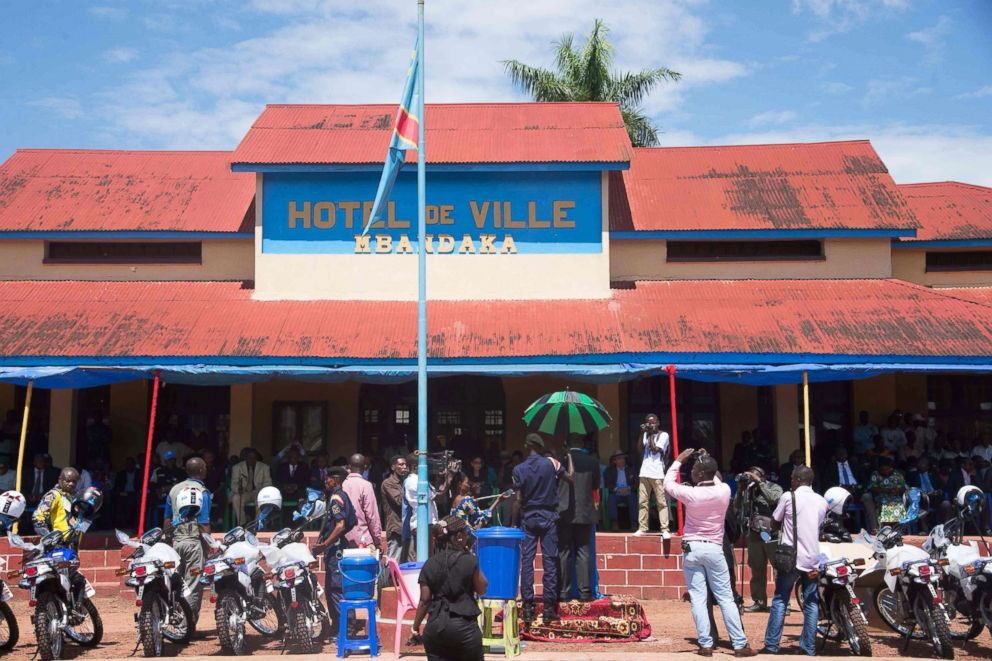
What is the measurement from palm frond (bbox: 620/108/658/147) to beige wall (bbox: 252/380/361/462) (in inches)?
602

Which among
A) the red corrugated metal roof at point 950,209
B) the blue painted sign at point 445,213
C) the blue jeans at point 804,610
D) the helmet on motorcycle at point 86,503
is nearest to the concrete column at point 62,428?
the blue painted sign at point 445,213

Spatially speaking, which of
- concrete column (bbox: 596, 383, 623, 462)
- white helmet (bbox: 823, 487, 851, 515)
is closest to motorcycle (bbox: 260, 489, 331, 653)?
white helmet (bbox: 823, 487, 851, 515)

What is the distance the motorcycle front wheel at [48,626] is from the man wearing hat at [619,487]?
24.9ft

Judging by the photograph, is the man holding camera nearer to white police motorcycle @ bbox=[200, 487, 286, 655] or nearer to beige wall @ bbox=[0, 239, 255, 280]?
white police motorcycle @ bbox=[200, 487, 286, 655]

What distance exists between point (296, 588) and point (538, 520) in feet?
7.58

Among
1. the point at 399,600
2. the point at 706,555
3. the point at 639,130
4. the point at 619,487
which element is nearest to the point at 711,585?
the point at 706,555

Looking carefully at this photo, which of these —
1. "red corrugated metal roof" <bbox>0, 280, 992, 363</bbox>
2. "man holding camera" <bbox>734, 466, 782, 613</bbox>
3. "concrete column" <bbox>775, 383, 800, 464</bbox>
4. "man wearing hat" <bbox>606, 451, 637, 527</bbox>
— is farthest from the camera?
"concrete column" <bbox>775, 383, 800, 464</bbox>

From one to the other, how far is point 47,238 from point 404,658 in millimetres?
11942

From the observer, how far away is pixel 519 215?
17031mm

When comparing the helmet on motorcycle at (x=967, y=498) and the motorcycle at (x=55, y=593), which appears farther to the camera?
the helmet on motorcycle at (x=967, y=498)

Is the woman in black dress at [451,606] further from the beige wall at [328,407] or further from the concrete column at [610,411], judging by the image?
the beige wall at [328,407]

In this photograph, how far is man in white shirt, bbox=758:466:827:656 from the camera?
8664 mm

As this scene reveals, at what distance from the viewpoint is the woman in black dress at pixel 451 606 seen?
6.54 m

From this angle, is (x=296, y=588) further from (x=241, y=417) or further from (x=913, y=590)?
(x=241, y=417)
